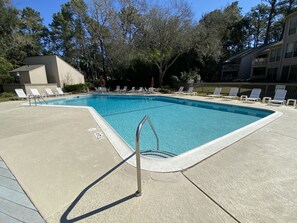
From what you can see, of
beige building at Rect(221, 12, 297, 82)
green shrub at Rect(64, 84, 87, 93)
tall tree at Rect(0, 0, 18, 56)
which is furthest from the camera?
green shrub at Rect(64, 84, 87, 93)

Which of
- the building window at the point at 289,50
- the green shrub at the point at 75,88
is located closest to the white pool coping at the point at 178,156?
the green shrub at the point at 75,88

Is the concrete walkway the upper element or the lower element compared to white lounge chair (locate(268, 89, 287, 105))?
lower

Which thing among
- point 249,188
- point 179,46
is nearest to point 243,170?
point 249,188

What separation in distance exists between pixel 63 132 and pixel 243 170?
186 inches

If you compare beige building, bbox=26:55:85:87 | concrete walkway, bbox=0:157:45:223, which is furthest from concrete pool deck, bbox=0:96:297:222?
beige building, bbox=26:55:85:87

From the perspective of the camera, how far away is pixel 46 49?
31344 mm

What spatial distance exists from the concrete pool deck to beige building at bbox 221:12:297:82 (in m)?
20.2

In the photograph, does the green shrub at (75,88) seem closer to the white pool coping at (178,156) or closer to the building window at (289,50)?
the white pool coping at (178,156)

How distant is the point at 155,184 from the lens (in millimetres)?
2391

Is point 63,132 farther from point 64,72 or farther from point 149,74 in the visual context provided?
point 149,74

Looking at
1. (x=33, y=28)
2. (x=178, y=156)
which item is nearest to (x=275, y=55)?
(x=178, y=156)

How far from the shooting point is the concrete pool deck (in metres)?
1.87

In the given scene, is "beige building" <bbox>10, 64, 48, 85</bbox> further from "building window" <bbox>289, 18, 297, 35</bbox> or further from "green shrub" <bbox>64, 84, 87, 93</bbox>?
"building window" <bbox>289, 18, 297, 35</bbox>

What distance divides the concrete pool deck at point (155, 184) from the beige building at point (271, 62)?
20.2 meters
